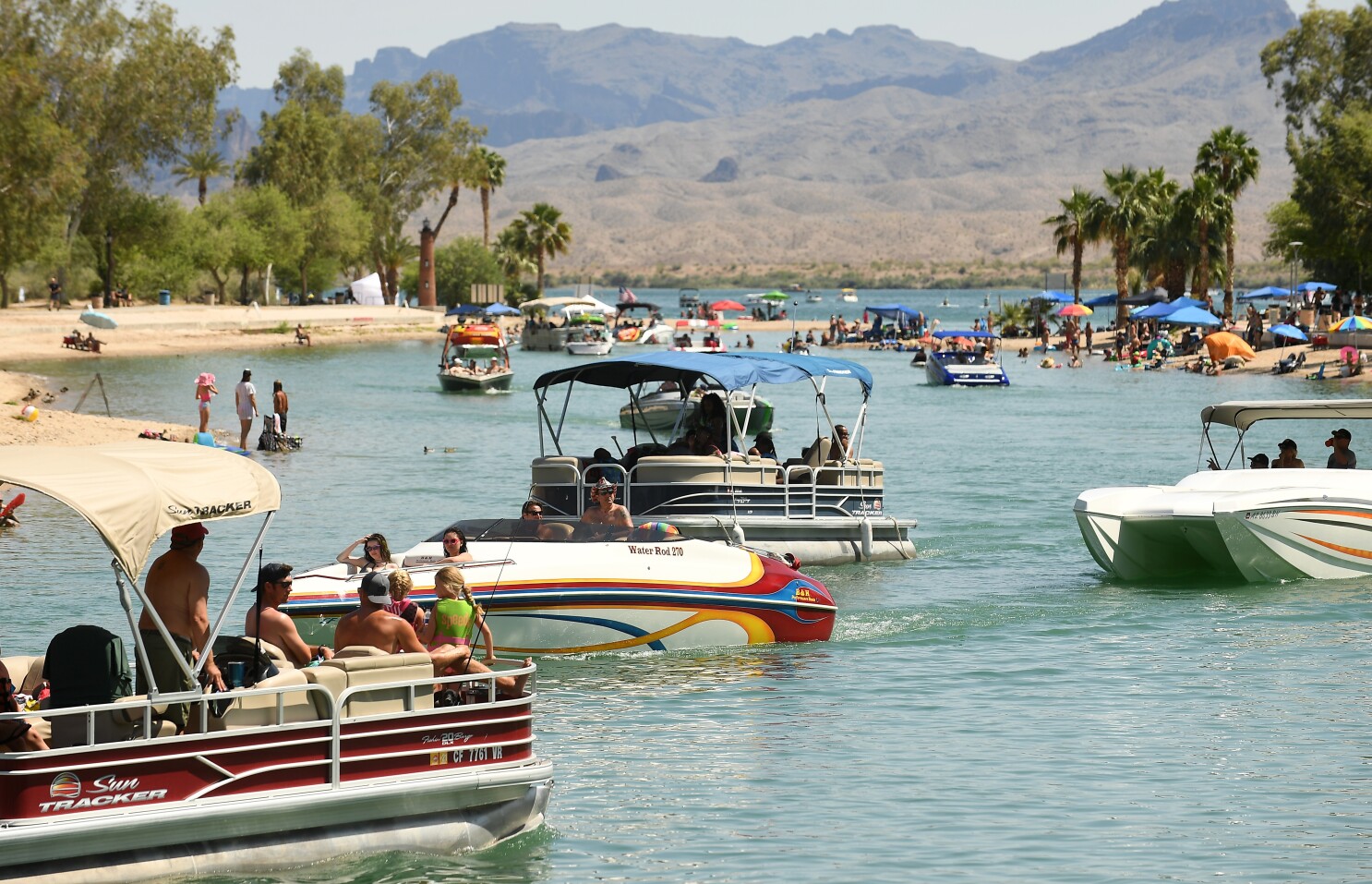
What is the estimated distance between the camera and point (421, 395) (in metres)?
58.5

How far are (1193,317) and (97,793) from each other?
71587mm

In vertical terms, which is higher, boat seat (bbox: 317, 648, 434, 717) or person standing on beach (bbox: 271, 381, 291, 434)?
person standing on beach (bbox: 271, 381, 291, 434)

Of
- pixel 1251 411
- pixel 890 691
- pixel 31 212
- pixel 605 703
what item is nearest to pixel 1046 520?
pixel 1251 411

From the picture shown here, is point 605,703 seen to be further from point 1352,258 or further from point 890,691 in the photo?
point 1352,258

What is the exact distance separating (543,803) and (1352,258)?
75546 mm

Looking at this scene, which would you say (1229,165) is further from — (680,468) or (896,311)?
(680,468)

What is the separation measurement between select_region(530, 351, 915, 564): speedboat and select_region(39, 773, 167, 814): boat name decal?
11.7 m

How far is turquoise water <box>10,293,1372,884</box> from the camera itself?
11383 millimetres

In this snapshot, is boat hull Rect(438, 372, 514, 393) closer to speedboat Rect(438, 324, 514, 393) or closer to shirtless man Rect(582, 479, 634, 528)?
speedboat Rect(438, 324, 514, 393)

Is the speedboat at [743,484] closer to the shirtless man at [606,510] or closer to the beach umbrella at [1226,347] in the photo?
the shirtless man at [606,510]

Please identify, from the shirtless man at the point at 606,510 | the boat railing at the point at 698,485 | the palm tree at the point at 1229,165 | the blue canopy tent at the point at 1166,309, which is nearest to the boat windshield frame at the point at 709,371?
the boat railing at the point at 698,485

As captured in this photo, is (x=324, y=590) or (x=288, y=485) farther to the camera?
(x=288, y=485)

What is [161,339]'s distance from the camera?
79250mm

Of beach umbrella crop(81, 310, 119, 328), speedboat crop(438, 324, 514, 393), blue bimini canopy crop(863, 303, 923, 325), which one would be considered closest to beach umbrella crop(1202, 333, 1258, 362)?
blue bimini canopy crop(863, 303, 923, 325)
